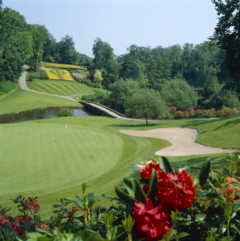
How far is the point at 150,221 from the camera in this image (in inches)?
85.9

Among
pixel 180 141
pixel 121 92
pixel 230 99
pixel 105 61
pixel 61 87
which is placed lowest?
pixel 180 141

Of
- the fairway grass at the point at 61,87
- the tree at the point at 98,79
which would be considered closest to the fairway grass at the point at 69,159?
the fairway grass at the point at 61,87

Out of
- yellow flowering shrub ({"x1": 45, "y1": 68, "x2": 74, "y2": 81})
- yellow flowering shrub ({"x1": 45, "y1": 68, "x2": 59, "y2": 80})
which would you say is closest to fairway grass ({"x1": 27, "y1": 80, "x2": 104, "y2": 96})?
yellow flowering shrub ({"x1": 45, "y1": 68, "x2": 59, "y2": 80})

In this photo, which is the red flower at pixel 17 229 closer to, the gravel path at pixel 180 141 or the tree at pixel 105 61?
the gravel path at pixel 180 141

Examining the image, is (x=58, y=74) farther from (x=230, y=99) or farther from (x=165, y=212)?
(x=165, y=212)

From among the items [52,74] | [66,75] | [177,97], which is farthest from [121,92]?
[66,75]

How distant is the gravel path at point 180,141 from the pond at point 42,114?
22719 millimetres

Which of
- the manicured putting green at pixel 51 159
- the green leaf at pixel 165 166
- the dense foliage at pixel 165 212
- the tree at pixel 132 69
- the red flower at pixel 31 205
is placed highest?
the tree at pixel 132 69

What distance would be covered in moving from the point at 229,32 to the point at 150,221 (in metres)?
10.3

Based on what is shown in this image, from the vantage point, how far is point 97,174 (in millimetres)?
12406

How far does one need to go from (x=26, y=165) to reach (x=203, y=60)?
75.8m

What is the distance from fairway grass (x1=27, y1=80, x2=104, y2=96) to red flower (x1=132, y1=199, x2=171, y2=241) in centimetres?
6684

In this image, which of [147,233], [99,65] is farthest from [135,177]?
[99,65]

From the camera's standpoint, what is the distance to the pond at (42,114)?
144 feet
